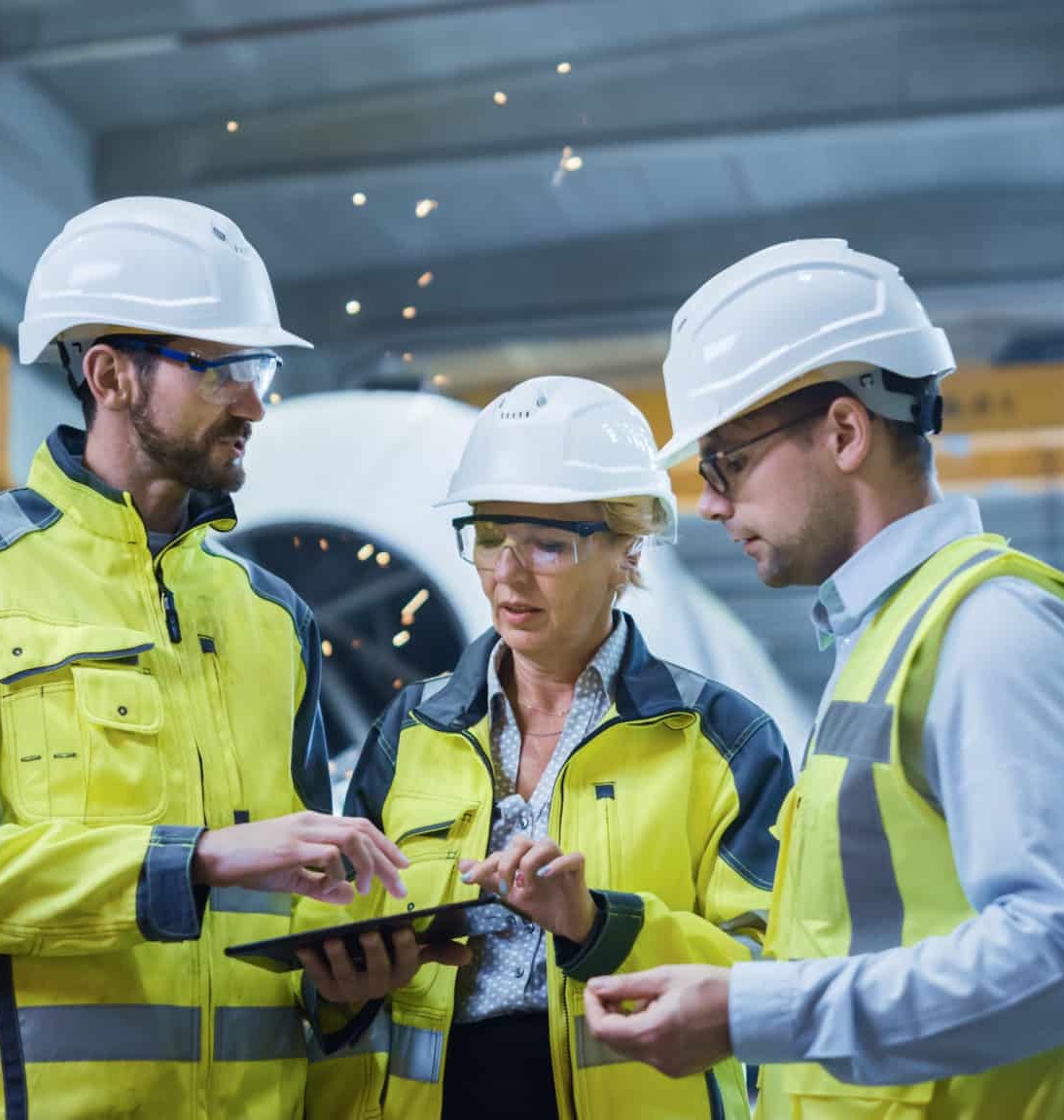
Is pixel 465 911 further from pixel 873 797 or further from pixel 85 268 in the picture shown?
pixel 85 268

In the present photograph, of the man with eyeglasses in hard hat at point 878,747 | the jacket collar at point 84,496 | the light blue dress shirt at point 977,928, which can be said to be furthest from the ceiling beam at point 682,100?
the light blue dress shirt at point 977,928

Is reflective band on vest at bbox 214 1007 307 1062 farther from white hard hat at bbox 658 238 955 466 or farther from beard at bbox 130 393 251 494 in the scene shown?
white hard hat at bbox 658 238 955 466

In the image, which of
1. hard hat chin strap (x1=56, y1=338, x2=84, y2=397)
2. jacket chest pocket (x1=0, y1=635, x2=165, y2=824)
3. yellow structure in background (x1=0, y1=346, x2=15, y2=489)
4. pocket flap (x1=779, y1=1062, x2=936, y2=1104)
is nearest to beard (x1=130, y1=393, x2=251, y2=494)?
hard hat chin strap (x1=56, y1=338, x2=84, y2=397)

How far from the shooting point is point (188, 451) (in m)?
1.71

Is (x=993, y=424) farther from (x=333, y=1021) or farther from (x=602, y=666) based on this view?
(x=333, y=1021)

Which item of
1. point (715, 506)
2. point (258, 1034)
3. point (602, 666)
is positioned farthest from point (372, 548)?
point (715, 506)

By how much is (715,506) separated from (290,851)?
540 millimetres

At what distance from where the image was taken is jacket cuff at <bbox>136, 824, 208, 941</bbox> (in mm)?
1467

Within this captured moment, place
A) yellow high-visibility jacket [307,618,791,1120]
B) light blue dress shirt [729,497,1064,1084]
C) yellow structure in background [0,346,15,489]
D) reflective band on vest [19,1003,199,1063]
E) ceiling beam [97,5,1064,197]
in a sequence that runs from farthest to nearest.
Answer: yellow structure in background [0,346,15,489]
ceiling beam [97,5,1064,197]
yellow high-visibility jacket [307,618,791,1120]
reflective band on vest [19,1003,199,1063]
light blue dress shirt [729,497,1064,1084]

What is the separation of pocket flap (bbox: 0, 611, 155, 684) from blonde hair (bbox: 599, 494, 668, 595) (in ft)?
2.04

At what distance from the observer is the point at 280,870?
4.89ft

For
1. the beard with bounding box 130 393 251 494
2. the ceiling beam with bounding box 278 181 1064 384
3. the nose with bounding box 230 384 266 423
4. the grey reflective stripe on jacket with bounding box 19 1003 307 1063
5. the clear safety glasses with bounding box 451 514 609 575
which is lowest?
the grey reflective stripe on jacket with bounding box 19 1003 307 1063

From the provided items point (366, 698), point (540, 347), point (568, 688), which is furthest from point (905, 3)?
point (568, 688)

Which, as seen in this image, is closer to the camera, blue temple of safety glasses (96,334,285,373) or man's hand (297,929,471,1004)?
man's hand (297,929,471,1004)
